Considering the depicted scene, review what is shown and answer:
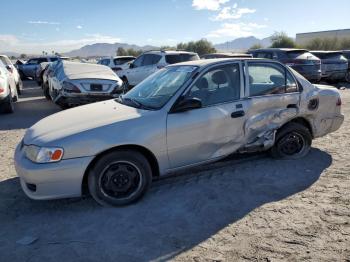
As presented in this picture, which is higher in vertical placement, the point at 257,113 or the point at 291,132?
the point at 257,113

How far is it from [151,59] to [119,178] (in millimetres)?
11096

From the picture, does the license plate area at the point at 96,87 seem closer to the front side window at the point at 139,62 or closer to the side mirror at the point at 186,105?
the front side window at the point at 139,62

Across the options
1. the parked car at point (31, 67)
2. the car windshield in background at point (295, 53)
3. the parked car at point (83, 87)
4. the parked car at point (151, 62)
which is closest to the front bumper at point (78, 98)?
the parked car at point (83, 87)

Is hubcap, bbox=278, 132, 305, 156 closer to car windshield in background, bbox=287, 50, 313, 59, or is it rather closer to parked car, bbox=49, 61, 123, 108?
parked car, bbox=49, 61, 123, 108

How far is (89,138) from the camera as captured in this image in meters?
4.19

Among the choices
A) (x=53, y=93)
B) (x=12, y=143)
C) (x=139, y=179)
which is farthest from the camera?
(x=53, y=93)

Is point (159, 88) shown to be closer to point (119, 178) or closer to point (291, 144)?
point (119, 178)

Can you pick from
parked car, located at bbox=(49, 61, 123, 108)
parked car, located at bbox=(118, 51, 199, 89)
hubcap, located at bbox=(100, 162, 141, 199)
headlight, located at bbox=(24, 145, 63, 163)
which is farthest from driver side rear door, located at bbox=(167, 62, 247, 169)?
parked car, located at bbox=(118, 51, 199, 89)

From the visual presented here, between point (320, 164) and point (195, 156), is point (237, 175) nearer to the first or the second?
point (195, 156)

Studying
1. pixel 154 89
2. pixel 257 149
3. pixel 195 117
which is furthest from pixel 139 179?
pixel 257 149

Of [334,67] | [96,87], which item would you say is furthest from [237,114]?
[334,67]

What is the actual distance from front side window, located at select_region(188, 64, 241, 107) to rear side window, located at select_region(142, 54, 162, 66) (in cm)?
958

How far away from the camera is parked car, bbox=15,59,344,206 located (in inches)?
165

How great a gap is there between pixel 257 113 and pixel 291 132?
2.63ft
